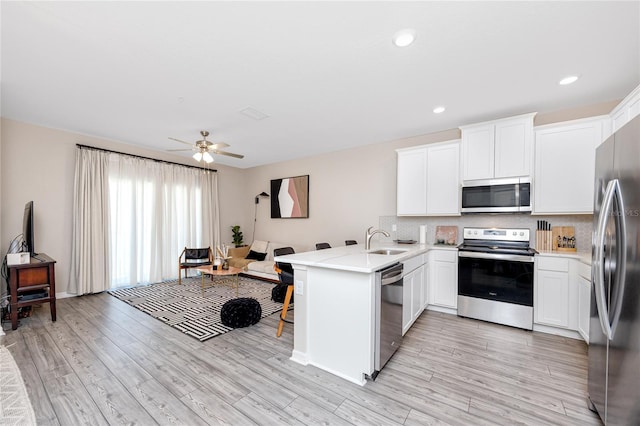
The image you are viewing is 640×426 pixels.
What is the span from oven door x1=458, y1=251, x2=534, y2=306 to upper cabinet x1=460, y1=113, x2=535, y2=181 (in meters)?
1.05

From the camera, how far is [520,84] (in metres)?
2.55

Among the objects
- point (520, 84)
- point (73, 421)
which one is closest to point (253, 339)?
point (73, 421)

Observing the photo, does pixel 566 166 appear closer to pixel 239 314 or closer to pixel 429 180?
pixel 429 180

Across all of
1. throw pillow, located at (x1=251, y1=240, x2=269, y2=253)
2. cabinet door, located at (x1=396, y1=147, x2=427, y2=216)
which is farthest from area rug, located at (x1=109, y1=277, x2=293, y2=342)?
cabinet door, located at (x1=396, y1=147, x2=427, y2=216)

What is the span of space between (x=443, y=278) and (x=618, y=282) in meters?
2.20

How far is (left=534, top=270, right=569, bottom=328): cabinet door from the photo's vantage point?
109 inches

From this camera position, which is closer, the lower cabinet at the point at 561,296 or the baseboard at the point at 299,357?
the baseboard at the point at 299,357

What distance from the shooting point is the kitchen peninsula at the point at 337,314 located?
201 centimetres

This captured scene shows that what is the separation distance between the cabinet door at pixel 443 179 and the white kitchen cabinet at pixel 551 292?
3.67 ft

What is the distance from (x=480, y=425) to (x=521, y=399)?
0.52 m

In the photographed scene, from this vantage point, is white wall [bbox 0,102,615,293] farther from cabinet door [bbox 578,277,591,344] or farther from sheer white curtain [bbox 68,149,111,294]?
cabinet door [bbox 578,277,591,344]

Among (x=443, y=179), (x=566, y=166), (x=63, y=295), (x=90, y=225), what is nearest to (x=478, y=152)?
(x=443, y=179)

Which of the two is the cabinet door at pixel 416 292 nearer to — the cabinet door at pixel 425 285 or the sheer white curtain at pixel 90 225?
the cabinet door at pixel 425 285

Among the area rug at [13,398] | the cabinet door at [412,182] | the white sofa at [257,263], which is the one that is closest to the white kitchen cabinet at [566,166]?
the cabinet door at [412,182]
